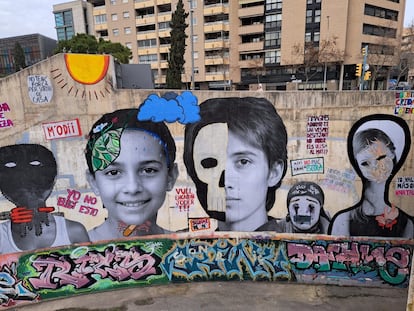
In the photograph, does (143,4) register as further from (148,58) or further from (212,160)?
(212,160)

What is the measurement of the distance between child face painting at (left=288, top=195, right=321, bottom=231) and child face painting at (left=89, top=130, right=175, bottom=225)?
444 centimetres

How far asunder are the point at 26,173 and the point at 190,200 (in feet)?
18.4

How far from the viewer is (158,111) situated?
33.6 ft

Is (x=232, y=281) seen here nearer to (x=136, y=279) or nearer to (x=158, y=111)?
(x=136, y=279)

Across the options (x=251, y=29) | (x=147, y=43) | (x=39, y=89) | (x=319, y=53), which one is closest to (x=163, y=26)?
(x=147, y=43)

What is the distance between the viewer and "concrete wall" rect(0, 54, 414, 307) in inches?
387

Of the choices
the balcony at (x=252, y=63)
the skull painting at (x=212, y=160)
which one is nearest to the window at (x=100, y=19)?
the balcony at (x=252, y=63)

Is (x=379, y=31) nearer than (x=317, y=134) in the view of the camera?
No

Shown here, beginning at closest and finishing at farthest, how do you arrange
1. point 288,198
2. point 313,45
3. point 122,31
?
point 288,198, point 313,45, point 122,31

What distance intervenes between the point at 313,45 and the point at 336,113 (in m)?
41.1

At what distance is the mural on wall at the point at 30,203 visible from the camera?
998cm

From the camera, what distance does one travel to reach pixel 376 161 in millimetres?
10195

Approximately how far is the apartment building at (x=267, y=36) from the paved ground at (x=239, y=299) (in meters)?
36.5

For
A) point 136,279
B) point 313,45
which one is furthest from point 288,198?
point 313,45
